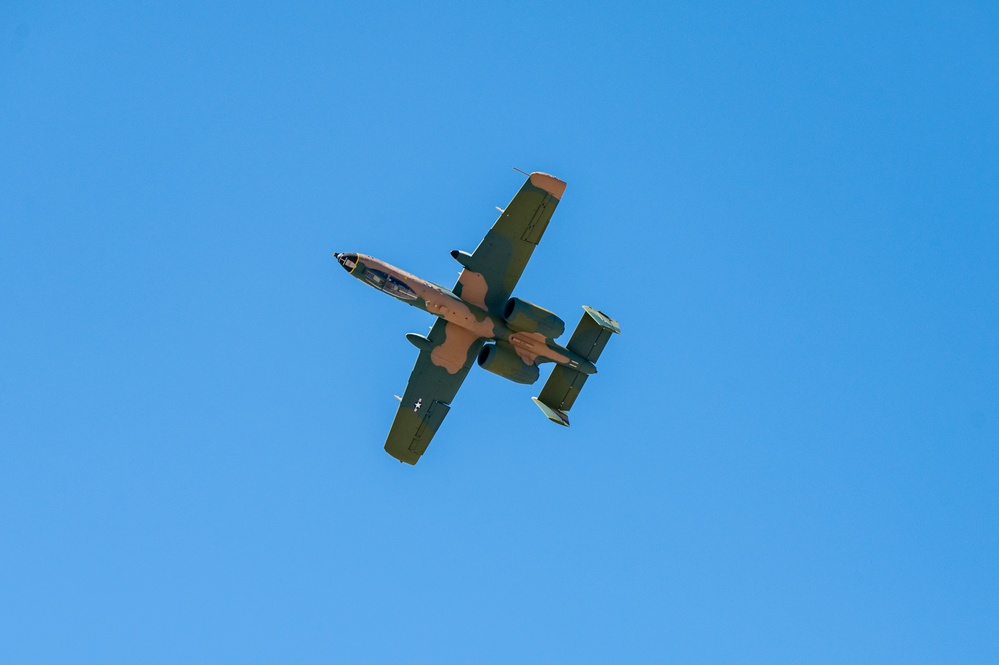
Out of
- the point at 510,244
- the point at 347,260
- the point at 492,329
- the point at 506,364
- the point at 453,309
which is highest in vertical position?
the point at 510,244

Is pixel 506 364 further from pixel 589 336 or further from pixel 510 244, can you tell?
pixel 510 244

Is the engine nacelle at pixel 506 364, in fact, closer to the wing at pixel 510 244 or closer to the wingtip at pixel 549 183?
the wing at pixel 510 244

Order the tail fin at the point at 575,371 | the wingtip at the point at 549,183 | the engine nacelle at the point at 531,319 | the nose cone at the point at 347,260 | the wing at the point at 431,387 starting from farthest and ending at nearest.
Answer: the tail fin at the point at 575,371
the wing at the point at 431,387
the engine nacelle at the point at 531,319
the wingtip at the point at 549,183
the nose cone at the point at 347,260

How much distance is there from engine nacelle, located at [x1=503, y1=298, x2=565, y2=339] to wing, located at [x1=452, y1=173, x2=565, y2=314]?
2.51ft

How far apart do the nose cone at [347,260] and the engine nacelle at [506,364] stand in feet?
19.6

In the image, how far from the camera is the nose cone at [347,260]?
36875 mm

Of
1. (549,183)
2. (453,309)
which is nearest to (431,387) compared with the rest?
(453,309)

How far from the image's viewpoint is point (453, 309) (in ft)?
126

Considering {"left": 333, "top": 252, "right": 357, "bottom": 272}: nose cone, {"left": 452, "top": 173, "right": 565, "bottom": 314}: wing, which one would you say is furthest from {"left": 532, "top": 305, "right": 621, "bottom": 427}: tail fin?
{"left": 333, "top": 252, "right": 357, "bottom": 272}: nose cone

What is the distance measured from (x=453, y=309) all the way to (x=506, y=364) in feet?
9.47

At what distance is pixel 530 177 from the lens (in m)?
37.4

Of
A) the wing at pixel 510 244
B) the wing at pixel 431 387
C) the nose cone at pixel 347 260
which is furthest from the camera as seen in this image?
the wing at pixel 431 387

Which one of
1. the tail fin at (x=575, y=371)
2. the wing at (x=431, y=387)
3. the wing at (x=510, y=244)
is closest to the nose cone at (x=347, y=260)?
the wing at (x=510, y=244)

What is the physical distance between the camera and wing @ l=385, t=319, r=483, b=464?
39.8 metres
